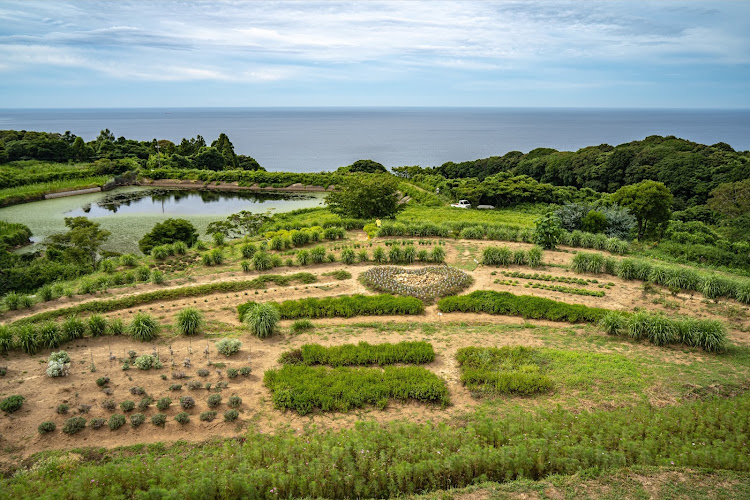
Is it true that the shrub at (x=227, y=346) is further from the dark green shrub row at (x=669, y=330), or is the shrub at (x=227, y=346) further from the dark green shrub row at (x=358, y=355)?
the dark green shrub row at (x=669, y=330)

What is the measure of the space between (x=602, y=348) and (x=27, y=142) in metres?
70.7

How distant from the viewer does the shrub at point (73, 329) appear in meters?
12.8

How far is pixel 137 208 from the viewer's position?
41.8 m

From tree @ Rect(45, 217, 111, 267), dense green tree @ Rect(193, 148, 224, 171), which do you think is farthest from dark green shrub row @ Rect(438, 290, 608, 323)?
dense green tree @ Rect(193, 148, 224, 171)

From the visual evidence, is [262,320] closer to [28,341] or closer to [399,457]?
[28,341]

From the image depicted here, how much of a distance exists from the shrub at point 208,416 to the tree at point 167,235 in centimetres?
1716

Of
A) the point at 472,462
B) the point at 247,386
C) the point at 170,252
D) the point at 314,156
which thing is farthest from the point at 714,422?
the point at 314,156

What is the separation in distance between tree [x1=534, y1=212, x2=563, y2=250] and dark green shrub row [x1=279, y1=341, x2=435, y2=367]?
11898mm

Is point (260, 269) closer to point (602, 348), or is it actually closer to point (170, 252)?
point (170, 252)

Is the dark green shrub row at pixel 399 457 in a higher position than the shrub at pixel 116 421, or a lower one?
higher

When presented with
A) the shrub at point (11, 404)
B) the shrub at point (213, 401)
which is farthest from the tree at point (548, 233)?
the shrub at point (11, 404)

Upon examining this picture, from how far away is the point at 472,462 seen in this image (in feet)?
25.6

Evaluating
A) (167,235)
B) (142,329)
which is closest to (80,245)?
(167,235)

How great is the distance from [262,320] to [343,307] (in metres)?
2.95
